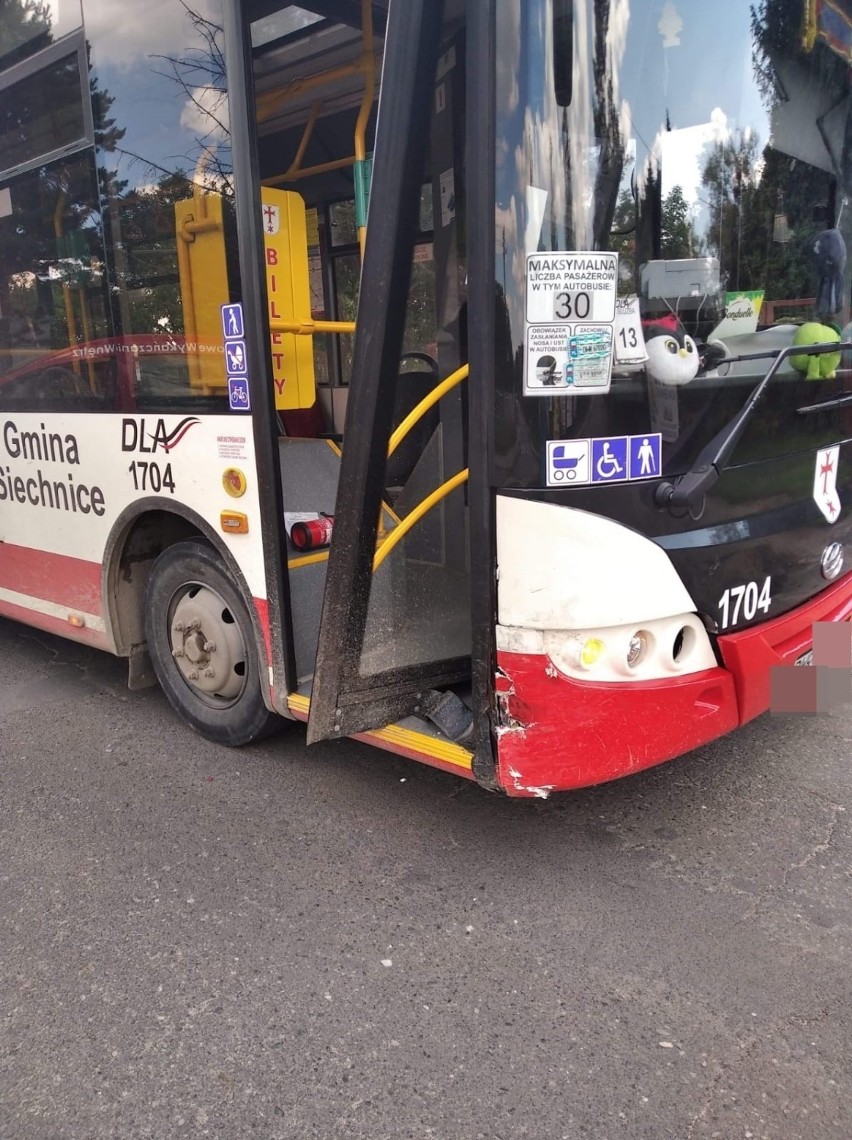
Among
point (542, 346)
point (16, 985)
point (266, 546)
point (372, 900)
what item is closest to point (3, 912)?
point (16, 985)

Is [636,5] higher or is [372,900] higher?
[636,5]

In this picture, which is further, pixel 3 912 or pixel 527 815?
pixel 527 815

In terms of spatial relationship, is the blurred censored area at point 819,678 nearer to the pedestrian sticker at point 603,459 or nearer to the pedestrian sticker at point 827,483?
the pedestrian sticker at point 827,483

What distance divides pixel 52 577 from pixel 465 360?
2.52 m

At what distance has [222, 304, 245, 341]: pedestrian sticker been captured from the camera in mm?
3012

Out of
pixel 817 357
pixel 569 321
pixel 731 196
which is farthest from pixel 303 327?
pixel 817 357

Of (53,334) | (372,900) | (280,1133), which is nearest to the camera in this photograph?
(280,1133)

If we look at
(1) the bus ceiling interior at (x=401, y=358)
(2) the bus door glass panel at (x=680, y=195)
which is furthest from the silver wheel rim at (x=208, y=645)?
(2) the bus door glass panel at (x=680, y=195)

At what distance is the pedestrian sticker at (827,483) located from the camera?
122 inches

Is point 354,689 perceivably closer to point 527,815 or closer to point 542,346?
point 527,815

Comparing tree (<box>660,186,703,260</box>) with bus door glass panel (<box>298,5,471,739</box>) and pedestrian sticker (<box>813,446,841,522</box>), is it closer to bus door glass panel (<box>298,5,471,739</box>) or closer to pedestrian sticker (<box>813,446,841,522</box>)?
bus door glass panel (<box>298,5,471,739</box>)

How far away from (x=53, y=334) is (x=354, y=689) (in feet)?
7.73

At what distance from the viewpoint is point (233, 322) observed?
3.05 m

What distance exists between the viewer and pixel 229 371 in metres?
3.11
